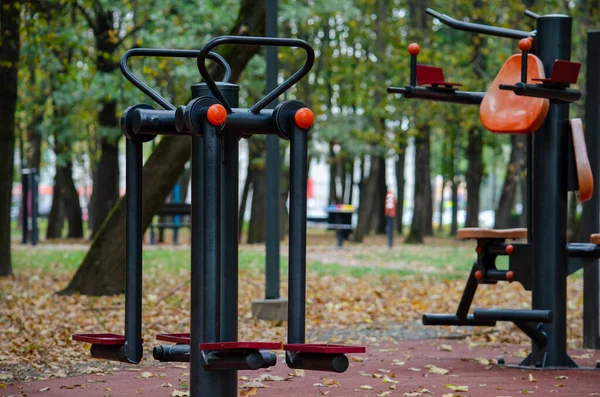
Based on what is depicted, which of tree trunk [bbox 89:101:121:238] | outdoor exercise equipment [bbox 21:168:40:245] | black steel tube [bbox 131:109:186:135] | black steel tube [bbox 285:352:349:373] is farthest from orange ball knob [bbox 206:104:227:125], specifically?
outdoor exercise equipment [bbox 21:168:40:245]

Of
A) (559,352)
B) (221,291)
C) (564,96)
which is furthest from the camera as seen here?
(559,352)

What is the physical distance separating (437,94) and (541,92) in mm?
1035

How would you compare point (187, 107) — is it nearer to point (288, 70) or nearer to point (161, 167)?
point (161, 167)

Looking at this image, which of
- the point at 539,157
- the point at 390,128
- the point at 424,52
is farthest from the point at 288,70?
the point at 539,157

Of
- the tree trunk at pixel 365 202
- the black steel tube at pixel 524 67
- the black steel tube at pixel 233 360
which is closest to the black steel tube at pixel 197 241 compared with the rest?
the black steel tube at pixel 233 360

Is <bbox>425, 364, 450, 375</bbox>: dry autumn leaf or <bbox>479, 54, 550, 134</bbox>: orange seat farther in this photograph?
<bbox>479, 54, 550, 134</bbox>: orange seat

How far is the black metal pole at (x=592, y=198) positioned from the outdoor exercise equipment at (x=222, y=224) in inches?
159

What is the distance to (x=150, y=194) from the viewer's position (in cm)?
1211

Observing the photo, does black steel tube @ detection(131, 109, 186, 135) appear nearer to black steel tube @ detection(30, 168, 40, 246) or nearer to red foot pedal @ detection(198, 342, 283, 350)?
red foot pedal @ detection(198, 342, 283, 350)

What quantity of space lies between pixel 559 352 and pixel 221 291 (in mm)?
3341

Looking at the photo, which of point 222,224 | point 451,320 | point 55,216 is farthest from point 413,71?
point 55,216

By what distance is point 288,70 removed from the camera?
100 ft

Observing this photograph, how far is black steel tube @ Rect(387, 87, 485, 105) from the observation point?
23.4 feet

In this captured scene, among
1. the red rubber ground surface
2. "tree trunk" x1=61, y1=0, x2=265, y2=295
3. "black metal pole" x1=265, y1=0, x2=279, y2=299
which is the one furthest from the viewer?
"tree trunk" x1=61, y1=0, x2=265, y2=295
